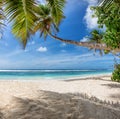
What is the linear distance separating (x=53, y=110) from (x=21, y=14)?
3.22 metres

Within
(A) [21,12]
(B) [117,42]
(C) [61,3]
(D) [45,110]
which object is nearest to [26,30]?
(A) [21,12]

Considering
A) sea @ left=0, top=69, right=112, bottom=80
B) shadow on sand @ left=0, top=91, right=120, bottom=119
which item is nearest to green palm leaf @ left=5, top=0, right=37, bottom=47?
shadow on sand @ left=0, top=91, right=120, bottom=119

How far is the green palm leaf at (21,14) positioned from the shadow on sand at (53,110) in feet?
7.76

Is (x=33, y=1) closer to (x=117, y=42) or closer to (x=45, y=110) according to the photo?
(x=45, y=110)

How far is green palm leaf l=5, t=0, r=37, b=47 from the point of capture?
23.3ft

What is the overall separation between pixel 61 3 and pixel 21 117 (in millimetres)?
5241

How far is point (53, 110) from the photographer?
4.93 m

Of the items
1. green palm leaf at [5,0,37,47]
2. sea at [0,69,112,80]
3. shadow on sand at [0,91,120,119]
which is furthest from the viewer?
sea at [0,69,112,80]

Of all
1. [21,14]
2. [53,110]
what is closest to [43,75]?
[21,14]

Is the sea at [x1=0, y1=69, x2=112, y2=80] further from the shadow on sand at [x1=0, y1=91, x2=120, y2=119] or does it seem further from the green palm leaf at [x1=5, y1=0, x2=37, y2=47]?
the shadow on sand at [x1=0, y1=91, x2=120, y2=119]

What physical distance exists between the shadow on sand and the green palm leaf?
2.36 meters

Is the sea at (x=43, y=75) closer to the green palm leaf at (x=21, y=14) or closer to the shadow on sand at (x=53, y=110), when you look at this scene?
the green palm leaf at (x=21, y=14)

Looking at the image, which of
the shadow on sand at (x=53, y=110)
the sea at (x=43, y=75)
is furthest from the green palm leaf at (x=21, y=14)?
the sea at (x=43, y=75)

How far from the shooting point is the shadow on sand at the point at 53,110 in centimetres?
464
